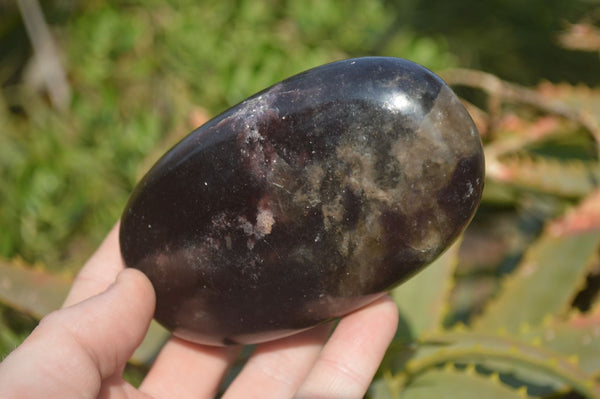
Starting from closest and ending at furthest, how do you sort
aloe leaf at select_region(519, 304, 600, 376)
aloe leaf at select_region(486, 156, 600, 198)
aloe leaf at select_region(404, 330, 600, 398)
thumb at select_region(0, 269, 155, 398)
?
1. thumb at select_region(0, 269, 155, 398)
2. aloe leaf at select_region(404, 330, 600, 398)
3. aloe leaf at select_region(519, 304, 600, 376)
4. aloe leaf at select_region(486, 156, 600, 198)

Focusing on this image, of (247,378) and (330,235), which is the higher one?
(330,235)

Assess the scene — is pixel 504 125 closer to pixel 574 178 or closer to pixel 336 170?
pixel 574 178

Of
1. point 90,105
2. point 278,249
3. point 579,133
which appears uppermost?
point 278,249

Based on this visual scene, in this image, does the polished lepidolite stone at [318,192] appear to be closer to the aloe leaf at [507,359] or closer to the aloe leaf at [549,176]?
the aloe leaf at [507,359]

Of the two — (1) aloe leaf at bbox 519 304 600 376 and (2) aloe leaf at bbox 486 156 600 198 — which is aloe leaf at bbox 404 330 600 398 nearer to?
(1) aloe leaf at bbox 519 304 600 376

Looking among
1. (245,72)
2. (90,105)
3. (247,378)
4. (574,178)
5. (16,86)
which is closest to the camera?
(247,378)

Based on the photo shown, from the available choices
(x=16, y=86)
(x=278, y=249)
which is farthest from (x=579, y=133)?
(x=16, y=86)

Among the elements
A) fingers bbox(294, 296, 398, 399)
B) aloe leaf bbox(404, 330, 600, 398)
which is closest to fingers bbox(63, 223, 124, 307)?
fingers bbox(294, 296, 398, 399)
